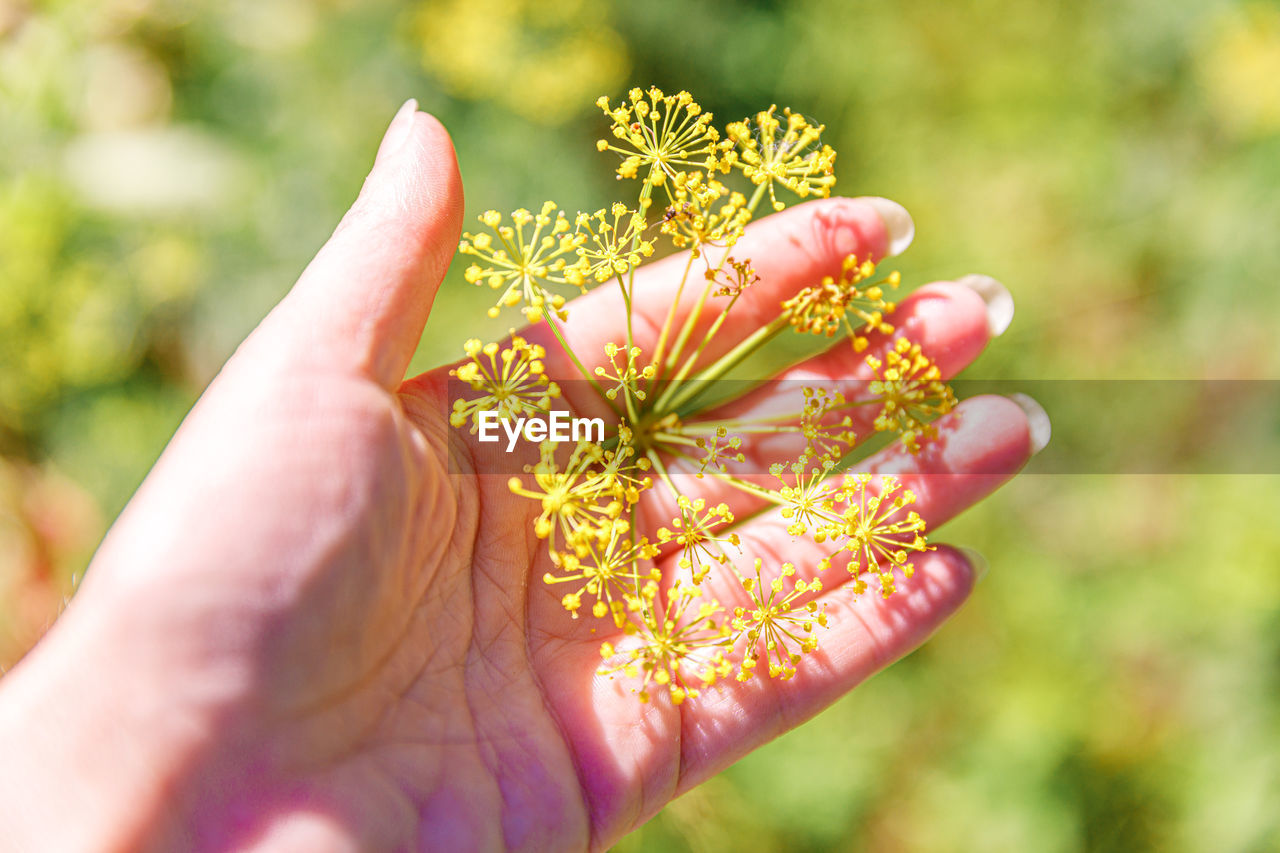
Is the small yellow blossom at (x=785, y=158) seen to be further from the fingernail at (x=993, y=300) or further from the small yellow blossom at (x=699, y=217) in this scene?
the fingernail at (x=993, y=300)

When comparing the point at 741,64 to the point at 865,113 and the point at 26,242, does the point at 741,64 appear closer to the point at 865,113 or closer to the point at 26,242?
the point at 865,113

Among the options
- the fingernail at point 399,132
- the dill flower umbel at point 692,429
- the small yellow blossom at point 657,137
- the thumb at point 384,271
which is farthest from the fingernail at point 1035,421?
the fingernail at point 399,132

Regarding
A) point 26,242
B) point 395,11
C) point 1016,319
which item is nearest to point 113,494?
point 26,242

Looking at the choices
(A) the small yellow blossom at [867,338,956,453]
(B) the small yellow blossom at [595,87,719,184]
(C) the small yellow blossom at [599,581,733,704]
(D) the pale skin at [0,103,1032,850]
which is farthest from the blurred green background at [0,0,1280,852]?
(A) the small yellow blossom at [867,338,956,453]

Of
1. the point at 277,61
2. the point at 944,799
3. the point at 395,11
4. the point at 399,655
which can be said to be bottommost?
the point at 944,799

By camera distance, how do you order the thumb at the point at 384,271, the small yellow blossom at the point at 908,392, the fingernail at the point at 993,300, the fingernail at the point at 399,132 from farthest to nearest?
the fingernail at the point at 993,300, the small yellow blossom at the point at 908,392, the fingernail at the point at 399,132, the thumb at the point at 384,271

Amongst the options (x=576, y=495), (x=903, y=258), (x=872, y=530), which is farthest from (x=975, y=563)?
(x=903, y=258)

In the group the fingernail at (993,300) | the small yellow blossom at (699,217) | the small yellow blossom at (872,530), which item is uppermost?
the small yellow blossom at (699,217)
